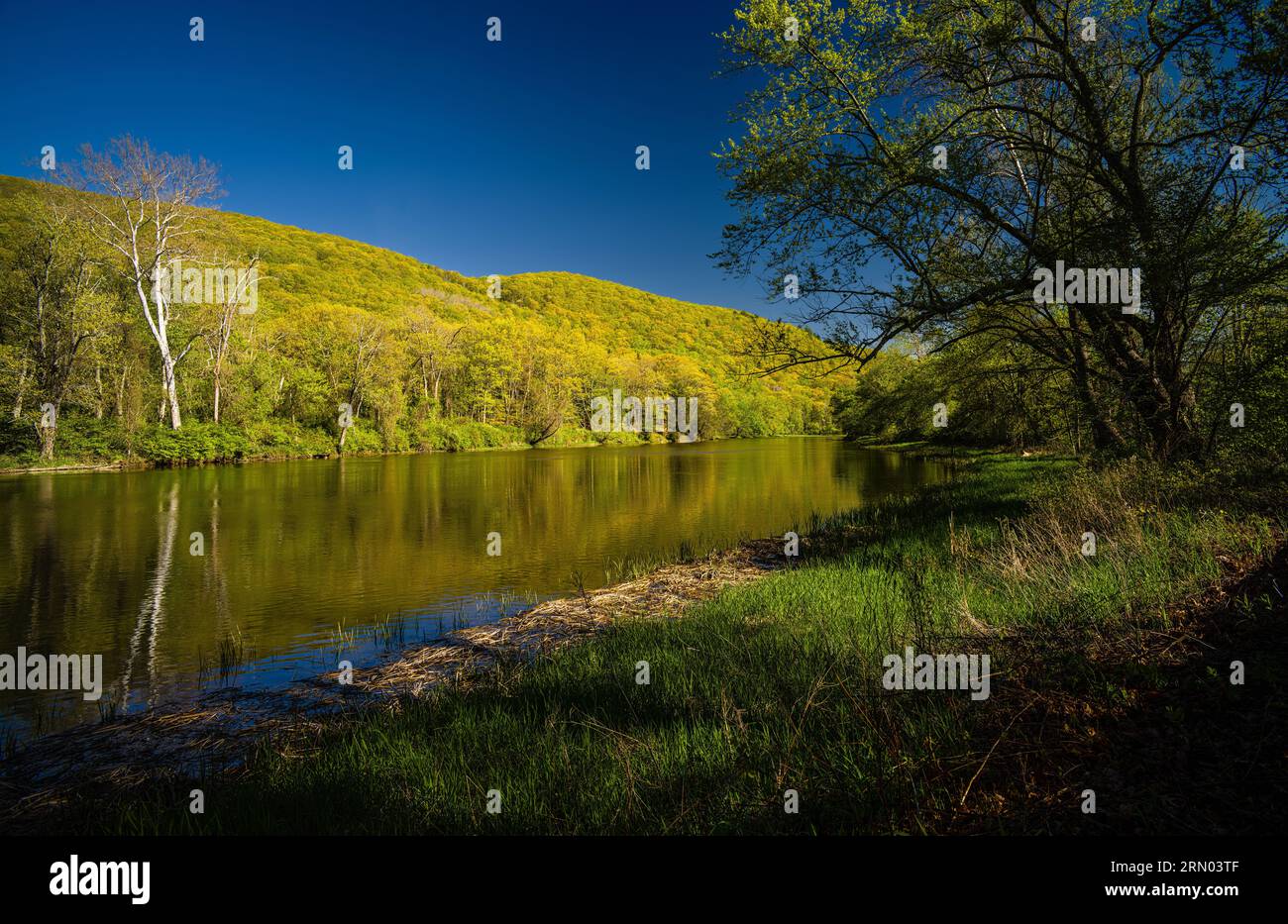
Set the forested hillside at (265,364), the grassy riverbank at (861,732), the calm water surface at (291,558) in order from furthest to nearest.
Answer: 1. the forested hillside at (265,364)
2. the calm water surface at (291,558)
3. the grassy riverbank at (861,732)

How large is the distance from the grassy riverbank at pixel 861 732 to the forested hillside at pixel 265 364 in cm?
564

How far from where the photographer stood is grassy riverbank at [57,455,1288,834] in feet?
9.90

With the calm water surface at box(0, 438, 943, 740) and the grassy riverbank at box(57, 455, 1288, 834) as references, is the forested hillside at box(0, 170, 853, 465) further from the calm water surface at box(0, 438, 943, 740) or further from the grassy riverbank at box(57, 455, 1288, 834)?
the calm water surface at box(0, 438, 943, 740)

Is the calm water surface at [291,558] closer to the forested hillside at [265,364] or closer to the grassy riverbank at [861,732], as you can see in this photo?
the grassy riverbank at [861,732]

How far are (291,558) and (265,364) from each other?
43525mm

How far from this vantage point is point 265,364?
4972 cm

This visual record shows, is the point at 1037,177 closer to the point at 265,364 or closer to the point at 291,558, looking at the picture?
the point at 291,558

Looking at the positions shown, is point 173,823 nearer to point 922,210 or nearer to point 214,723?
point 214,723

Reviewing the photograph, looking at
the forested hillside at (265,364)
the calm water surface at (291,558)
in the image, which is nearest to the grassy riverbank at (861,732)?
the calm water surface at (291,558)

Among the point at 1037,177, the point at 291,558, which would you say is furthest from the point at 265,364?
the point at 1037,177

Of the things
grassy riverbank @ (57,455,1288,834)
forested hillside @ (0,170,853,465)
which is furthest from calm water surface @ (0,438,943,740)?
forested hillside @ (0,170,853,465)

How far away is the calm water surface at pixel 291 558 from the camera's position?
8414mm
